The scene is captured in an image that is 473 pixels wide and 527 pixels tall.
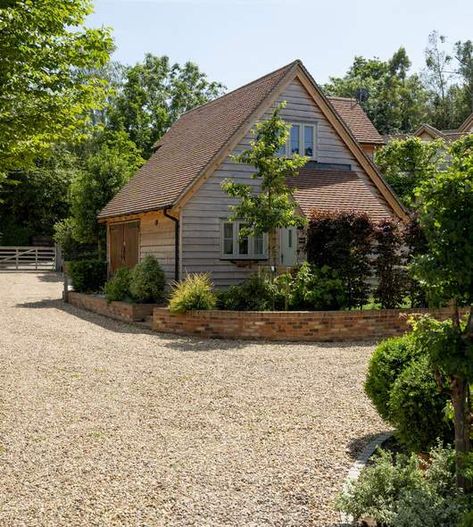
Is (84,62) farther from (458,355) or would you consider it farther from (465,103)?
(465,103)

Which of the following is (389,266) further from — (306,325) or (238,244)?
(238,244)

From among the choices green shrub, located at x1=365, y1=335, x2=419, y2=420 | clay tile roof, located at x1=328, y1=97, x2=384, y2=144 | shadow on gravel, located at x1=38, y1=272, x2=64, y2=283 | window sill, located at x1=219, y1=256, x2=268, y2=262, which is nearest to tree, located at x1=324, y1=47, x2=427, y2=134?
clay tile roof, located at x1=328, y1=97, x2=384, y2=144

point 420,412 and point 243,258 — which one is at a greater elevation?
point 243,258

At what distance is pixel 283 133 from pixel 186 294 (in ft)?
15.5

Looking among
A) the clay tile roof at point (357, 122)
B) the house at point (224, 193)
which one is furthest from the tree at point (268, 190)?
the clay tile roof at point (357, 122)

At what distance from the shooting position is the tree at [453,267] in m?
3.76

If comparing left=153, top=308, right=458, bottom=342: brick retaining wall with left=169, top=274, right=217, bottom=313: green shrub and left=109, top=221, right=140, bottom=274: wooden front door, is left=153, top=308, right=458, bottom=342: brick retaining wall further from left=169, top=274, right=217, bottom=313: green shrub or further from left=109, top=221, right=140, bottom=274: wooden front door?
left=109, top=221, right=140, bottom=274: wooden front door

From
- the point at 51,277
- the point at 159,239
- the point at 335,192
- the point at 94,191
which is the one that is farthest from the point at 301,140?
the point at 51,277

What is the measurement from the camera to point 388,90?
61.7m

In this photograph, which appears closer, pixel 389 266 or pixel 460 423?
pixel 460 423

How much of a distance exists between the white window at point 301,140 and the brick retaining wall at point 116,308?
21.3 feet

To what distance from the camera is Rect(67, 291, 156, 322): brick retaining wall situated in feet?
52.3

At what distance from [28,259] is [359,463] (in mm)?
41848

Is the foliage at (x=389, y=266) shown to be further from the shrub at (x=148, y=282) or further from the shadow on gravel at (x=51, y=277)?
the shadow on gravel at (x=51, y=277)
